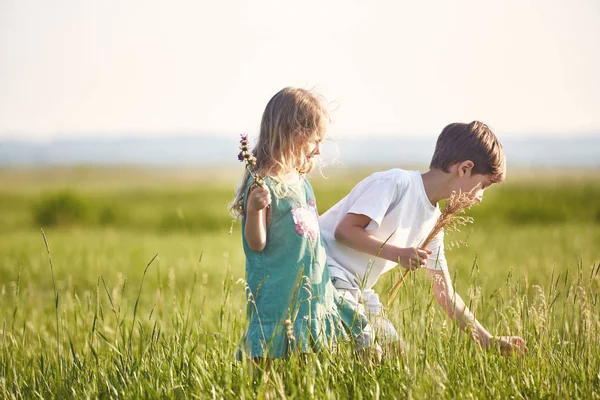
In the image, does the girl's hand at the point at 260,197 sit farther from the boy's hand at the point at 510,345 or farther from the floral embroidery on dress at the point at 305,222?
the boy's hand at the point at 510,345

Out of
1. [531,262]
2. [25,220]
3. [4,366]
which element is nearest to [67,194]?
[25,220]

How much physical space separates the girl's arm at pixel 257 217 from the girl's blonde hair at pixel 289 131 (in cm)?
16

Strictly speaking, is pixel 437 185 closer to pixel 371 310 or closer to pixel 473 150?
pixel 473 150

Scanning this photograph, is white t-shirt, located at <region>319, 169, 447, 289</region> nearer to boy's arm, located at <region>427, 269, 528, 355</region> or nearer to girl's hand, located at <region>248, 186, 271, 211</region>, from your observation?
boy's arm, located at <region>427, 269, 528, 355</region>

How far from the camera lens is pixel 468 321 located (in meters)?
3.98

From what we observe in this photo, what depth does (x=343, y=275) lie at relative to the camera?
4.16 m

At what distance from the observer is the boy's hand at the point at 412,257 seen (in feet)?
12.2

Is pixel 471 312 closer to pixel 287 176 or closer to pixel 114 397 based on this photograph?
pixel 287 176

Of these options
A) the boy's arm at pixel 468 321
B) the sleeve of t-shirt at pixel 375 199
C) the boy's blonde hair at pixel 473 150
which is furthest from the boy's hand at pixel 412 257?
the boy's blonde hair at pixel 473 150

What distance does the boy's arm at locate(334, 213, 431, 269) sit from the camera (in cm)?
382

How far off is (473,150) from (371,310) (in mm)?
1084

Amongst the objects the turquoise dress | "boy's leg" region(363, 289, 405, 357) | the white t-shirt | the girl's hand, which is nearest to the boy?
the white t-shirt

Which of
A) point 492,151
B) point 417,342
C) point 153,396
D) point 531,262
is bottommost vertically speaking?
point 531,262

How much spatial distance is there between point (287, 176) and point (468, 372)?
53.1 inches
